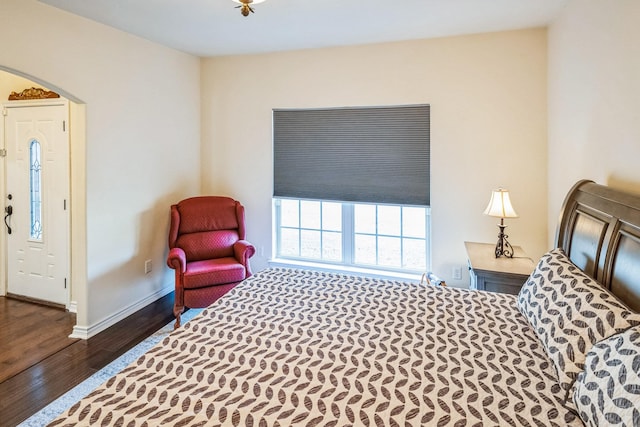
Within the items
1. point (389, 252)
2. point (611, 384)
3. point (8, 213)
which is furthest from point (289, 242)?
point (611, 384)

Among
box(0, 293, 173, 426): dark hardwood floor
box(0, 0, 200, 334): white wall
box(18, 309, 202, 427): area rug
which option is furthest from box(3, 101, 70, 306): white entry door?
box(18, 309, 202, 427): area rug

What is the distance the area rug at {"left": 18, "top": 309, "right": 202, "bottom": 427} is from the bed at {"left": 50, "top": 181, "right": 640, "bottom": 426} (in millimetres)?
1217

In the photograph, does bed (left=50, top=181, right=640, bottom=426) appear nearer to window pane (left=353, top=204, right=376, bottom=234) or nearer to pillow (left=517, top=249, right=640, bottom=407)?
pillow (left=517, top=249, right=640, bottom=407)

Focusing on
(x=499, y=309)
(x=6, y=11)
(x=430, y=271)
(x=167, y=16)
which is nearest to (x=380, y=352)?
(x=499, y=309)

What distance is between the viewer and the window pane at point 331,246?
401 centimetres

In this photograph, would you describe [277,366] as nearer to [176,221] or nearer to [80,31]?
[176,221]

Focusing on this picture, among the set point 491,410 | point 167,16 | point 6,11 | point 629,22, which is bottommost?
point 491,410

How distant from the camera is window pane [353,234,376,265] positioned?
3896 mm

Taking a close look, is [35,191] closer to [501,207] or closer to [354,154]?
[354,154]

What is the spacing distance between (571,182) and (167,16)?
3392mm

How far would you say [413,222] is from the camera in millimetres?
3729

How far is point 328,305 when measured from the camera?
79.0 inches

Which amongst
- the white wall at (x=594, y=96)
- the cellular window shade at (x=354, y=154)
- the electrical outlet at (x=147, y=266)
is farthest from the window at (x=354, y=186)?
the electrical outlet at (x=147, y=266)

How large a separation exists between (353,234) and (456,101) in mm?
1687
